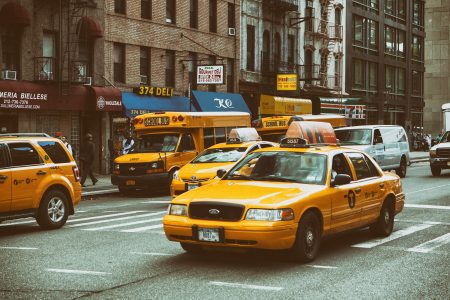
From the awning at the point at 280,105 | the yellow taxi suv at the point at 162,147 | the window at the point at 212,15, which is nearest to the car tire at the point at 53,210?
the yellow taxi suv at the point at 162,147

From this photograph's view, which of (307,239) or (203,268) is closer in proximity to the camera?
(203,268)

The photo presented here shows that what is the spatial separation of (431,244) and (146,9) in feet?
82.0

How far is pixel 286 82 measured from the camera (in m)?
43.4

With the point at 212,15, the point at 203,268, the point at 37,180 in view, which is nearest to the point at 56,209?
the point at 37,180

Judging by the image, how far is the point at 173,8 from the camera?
36531mm

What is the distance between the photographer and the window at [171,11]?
3625 centimetres

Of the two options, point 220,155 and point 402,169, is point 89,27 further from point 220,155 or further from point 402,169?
point 402,169

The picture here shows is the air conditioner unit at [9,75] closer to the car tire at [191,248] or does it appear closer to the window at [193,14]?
the window at [193,14]

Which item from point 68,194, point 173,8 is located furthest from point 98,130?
point 68,194

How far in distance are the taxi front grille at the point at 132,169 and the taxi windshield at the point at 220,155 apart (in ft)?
9.97

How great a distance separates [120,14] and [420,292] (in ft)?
86.1

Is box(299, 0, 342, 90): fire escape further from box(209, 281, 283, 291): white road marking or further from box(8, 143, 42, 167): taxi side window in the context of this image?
box(209, 281, 283, 291): white road marking

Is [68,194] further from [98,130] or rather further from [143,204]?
[98,130]

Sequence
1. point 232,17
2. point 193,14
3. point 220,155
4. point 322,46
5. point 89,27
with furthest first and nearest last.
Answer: point 322,46 → point 232,17 → point 193,14 → point 89,27 → point 220,155
